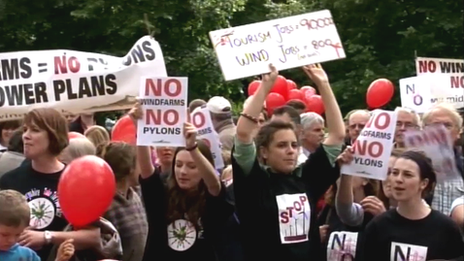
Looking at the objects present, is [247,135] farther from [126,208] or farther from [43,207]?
[43,207]

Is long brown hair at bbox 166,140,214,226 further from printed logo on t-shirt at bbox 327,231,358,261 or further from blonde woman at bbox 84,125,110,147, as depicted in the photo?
blonde woman at bbox 84,125,110,147

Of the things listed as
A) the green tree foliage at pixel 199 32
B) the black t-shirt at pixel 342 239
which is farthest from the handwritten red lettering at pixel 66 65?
the green tree foliage at pixel 199 32

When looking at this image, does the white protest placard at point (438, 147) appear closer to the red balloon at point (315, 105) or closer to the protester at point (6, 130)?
the protester at point (6, 130)


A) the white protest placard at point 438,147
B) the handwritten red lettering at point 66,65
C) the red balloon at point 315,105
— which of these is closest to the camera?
the white protest placard at point 438,147

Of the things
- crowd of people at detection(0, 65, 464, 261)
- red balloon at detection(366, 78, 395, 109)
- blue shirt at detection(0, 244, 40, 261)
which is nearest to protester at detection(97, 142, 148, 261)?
crowd of people at detection(0, 65, 464, 261)

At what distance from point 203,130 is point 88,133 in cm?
112

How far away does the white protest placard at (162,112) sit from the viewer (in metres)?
5.07

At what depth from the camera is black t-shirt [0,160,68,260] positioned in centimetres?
A: 469

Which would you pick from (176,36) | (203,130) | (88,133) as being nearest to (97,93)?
(88,133)

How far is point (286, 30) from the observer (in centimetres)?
568

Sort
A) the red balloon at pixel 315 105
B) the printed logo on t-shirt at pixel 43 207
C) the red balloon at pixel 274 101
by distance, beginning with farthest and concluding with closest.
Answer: the red balloon at pixel 315 105
the red balloon at pixel 274 101
the printed logo on t-shirt at pixel 43 207

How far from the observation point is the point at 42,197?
15.4 ft

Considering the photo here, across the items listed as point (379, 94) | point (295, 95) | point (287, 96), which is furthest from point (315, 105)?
point (379, 94)

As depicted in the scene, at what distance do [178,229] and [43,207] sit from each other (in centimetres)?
73
